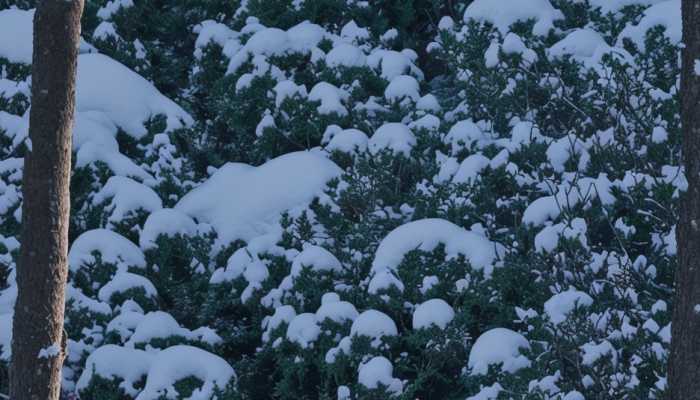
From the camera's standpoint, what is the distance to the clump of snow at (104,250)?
7.57 metres

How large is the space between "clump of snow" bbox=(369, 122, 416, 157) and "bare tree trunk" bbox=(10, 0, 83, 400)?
358 cm

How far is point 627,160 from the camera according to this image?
743 centimetres

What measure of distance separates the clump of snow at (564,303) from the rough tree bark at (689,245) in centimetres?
187

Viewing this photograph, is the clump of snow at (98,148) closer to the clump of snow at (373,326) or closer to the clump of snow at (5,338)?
the clump of snow at (5,338)

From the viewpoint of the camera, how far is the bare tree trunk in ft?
16.3

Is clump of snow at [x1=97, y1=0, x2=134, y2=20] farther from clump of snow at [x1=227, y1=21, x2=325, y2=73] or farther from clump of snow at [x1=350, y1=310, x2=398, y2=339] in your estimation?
clump of snow at [x1=350, y1=310, x2=398, y2=339]

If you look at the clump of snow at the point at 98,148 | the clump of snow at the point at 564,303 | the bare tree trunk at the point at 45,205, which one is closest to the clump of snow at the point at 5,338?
the clump of snow at the point at 98,148

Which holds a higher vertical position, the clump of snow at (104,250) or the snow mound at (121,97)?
the snow mound at (121,97)

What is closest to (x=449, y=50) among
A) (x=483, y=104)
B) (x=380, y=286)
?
(x=483, y=104)

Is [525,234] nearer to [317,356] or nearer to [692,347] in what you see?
[317,356]

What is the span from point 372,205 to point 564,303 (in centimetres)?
206

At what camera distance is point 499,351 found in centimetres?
646

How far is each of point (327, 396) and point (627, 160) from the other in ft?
9.34


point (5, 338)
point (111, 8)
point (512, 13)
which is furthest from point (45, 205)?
point (111, 8)
